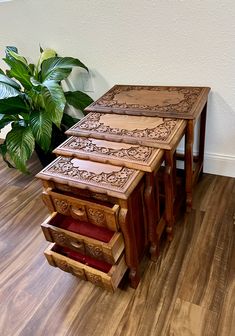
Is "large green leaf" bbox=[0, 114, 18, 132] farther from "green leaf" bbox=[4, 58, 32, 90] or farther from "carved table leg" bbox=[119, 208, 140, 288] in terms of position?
"carved table leg" bbox=[119, 208, 140, 288]

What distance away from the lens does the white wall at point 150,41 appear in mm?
1202

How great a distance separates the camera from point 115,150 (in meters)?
0.98

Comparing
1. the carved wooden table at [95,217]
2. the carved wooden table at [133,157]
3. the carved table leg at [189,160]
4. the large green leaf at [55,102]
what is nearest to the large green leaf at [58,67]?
the large green leaf at [55,102]

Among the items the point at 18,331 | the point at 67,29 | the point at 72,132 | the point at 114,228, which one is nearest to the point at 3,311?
the point at 18,331

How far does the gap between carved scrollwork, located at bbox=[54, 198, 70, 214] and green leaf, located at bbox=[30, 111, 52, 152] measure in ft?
1.80

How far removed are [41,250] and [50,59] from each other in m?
1.07

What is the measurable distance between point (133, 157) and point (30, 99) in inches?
35.9

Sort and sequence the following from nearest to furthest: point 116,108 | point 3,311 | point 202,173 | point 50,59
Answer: point 3,311 < point 116,108 < point 50,59 < point 202,173

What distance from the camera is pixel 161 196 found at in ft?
4.23

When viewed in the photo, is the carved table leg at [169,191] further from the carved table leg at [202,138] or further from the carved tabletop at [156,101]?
the carved table leg at [202,138]

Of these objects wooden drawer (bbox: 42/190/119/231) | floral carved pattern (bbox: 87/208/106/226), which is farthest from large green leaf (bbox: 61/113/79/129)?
floral carved pattern (bbox: 87/208/106/226)

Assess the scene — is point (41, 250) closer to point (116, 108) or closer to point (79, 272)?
point (79, 272)

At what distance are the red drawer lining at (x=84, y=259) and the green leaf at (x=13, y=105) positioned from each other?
0.91 meters

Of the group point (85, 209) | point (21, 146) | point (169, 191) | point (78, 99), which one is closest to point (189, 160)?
point (169, 191)
